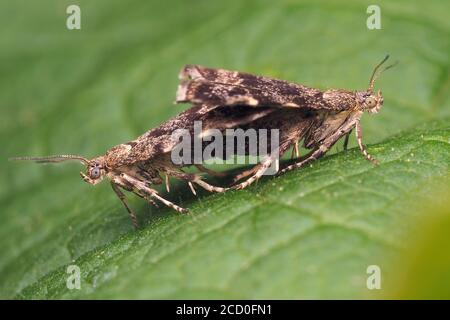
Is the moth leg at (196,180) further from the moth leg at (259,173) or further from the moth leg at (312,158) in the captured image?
the moth leg at (312,158)

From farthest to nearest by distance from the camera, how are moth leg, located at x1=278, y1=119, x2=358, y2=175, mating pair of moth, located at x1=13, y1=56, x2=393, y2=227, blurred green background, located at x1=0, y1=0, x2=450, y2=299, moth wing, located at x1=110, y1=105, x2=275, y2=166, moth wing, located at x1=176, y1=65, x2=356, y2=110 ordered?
moth leg, located at x1=278, y1=119, x2=358, y2=175, moth wing, located at x1=110, y1=105, x2=275, y2=166, mating pair of moth, located at x1=13, y1=56, x2=393, y2=227, moth wing, located at x1=176, y1=65, x2=356, y2=110, blurred green background, located at x1=0, y1=0, x2=450, y2=299

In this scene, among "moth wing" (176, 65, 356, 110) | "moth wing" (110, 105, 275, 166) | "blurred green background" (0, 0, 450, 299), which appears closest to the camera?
"blurred green background" (0, 0, 450, 299)

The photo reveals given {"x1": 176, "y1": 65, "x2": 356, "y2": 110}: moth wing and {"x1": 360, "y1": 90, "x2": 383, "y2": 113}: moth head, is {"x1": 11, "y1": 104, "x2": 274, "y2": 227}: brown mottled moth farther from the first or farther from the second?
{"x1": 360, "y1": 90, "x2": 383, "y2": 113}: moth head

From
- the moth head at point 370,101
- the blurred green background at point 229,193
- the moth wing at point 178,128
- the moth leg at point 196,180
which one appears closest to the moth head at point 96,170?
the moth wing at point 178,128

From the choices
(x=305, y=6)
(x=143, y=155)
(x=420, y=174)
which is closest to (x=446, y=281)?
(x=420, y=174)

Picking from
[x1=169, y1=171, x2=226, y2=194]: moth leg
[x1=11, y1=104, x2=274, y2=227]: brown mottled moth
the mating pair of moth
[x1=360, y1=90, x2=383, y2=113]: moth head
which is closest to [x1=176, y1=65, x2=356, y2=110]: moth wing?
the mating pair of moth

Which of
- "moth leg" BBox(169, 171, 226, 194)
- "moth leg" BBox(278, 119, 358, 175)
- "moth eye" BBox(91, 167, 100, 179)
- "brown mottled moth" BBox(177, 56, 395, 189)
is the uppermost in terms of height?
"brown mottled moth" BBox(177, 56, 395, 189)

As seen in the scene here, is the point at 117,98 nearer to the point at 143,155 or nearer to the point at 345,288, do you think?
the point at 143,155
